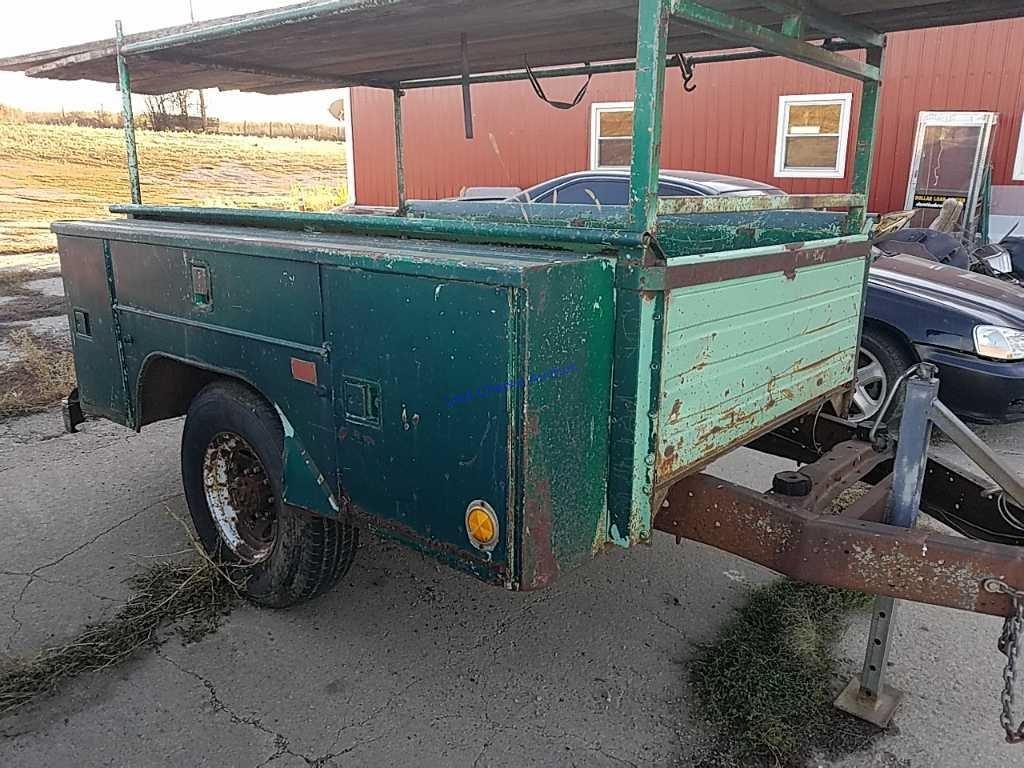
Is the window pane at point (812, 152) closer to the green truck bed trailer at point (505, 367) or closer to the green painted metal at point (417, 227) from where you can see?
the green truck bed trailer at point (505, 367)

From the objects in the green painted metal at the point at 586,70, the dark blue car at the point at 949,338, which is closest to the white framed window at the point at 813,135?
the dark blue car at the point at 949,338

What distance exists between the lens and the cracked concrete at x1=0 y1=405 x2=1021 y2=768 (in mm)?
2469

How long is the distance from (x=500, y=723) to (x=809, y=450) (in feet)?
5.31

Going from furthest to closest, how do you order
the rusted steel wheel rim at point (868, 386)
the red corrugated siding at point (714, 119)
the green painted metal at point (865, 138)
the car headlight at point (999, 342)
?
the red corrugated siding at point (714, 119)
the rusted steel wheel rim at point (868, 386)
the car headlight at point (999, 342)
the green painted metal at point (865, 138)

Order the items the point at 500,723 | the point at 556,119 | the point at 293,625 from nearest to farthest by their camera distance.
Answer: the point at 500,723 → the point at 293,625 → the point at 556,119

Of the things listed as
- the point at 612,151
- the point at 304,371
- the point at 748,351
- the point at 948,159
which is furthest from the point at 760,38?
the point at 612,151

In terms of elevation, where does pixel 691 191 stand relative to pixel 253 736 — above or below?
above

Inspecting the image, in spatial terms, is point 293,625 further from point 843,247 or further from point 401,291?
point 843,247

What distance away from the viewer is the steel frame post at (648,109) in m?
1.98

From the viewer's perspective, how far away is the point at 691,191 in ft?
20.6

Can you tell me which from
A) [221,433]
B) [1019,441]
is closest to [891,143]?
[1019,441]

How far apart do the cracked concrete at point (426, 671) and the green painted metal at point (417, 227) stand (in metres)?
1.53

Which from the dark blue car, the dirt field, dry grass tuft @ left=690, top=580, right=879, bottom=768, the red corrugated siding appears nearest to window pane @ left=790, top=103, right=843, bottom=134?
the red corrugated siding

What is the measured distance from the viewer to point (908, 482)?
89.8 inches
